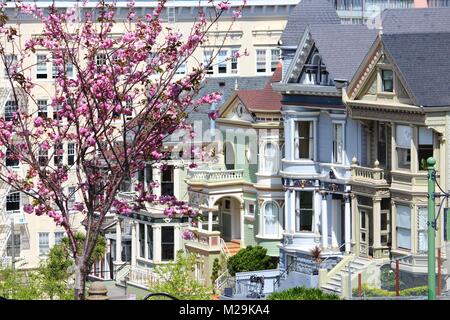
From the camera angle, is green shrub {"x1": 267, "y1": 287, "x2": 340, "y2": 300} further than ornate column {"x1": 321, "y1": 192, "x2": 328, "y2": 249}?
No

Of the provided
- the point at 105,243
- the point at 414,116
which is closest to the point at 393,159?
the point at 414,116

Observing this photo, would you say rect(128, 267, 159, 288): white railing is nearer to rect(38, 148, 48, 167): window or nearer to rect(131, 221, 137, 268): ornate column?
rect(131, 221, 137, 268): ornate column

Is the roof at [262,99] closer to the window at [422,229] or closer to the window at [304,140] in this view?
the window at [304,140]

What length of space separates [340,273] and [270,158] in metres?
8.22

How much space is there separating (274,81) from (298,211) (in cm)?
535

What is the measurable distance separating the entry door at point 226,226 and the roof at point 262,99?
4309 millimetres

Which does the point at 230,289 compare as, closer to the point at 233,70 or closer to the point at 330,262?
the point at 330,262

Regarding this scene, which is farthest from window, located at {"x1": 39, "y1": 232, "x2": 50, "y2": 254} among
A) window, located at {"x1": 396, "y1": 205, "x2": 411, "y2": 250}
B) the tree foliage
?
window, located at {"x1": 396, "y1": 205, "x2": 411, "y2": 250}

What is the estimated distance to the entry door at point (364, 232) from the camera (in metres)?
42.6

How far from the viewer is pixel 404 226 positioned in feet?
134

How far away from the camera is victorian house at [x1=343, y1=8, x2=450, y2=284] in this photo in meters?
39.8

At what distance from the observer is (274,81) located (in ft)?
167

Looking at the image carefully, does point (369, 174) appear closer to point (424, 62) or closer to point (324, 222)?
point (424, 62)

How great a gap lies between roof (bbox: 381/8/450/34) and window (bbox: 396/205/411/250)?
7466 mm
